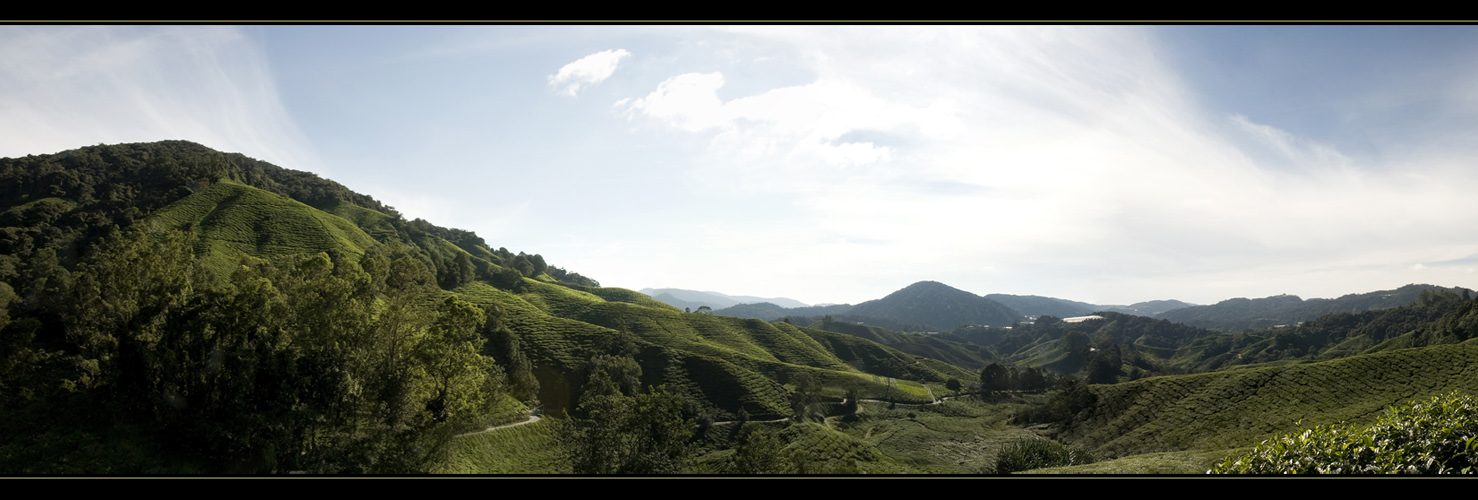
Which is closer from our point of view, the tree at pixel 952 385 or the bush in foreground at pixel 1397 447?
the bush in foreground at pixel 1397 447

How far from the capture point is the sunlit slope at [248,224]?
269 ft

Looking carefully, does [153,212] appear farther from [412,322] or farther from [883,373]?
[883,373]

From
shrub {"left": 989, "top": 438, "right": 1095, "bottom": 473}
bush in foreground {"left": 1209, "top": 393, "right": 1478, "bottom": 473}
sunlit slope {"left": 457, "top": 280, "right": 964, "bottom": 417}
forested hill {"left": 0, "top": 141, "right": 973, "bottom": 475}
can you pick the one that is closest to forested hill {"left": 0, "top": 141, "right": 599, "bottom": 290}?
forested hill {"left": 0, "top": 141, "right": 973, "bottom": 475}

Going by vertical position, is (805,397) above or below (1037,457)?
above

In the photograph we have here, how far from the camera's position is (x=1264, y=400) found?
7081cm

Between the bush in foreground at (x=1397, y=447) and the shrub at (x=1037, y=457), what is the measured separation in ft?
202

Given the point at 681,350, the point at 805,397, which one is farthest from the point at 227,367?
the point at 805,397

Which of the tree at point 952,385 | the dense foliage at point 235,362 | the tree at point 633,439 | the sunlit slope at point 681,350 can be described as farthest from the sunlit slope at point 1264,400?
the dense foliage at point 235,362

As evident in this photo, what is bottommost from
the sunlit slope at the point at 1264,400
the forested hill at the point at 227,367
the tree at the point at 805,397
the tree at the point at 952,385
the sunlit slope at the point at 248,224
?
the tree at the point at 952,385

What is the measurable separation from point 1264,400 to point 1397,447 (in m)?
86.7

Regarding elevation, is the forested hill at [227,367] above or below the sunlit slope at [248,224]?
below

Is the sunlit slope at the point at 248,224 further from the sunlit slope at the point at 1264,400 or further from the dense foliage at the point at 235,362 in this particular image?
the sunlit slope at the point at 1264,400

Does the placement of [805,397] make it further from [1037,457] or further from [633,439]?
[633,439]

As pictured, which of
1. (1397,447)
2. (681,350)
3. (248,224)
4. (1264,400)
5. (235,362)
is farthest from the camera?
(681,350)
